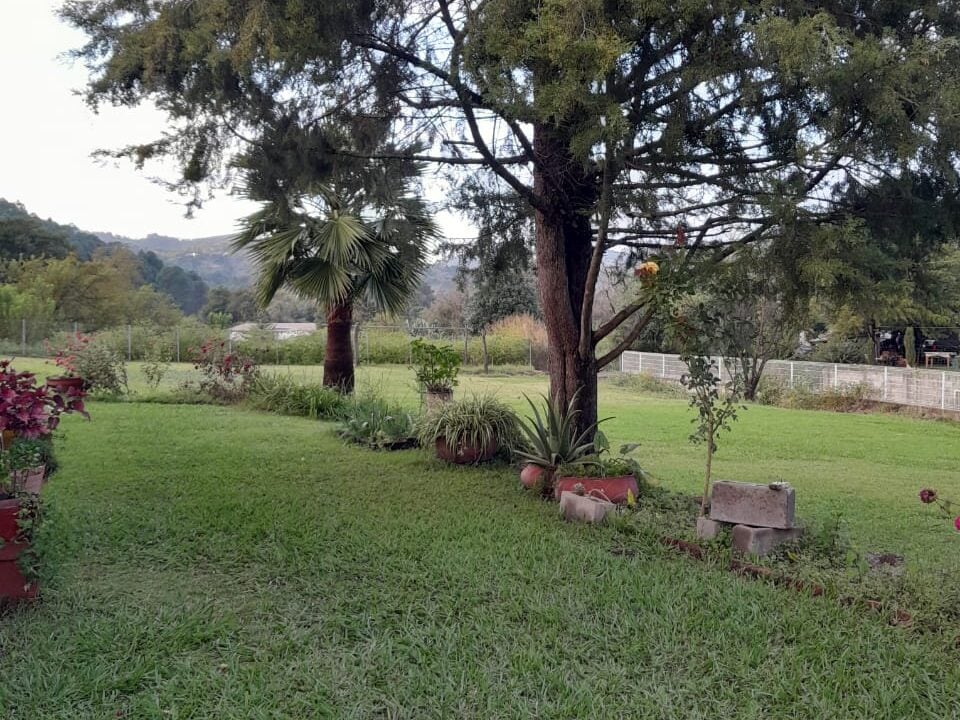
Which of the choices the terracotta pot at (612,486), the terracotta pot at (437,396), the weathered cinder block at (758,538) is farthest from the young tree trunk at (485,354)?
the weathered cinder block at (758,538)

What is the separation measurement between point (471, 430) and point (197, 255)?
3833 inches

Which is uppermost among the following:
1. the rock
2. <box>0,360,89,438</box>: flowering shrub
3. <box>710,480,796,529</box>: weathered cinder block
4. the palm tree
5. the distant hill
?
the distant hill

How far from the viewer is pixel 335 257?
969 centimetres

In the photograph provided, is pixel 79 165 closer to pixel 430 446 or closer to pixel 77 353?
pixel 430 446

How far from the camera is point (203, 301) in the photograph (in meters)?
55.8

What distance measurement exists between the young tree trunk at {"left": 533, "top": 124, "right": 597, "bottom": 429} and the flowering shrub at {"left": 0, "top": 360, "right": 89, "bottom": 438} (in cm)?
342

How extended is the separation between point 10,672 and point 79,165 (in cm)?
389

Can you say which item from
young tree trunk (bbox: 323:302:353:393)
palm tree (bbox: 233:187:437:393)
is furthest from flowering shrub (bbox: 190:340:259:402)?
palm tree (bbox: 233:187:437:393)

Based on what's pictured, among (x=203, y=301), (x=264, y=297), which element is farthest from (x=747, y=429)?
(x=203, y=301)

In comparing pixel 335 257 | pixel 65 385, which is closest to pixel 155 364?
pixel 335 257

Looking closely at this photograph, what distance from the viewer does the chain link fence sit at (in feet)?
44.7

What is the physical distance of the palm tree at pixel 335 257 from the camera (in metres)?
9.75

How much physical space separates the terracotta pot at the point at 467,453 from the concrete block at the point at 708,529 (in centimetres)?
272

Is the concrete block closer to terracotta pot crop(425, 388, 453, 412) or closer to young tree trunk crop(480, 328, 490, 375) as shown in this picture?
terracotta pot crop(425, 388, 453, 412)
